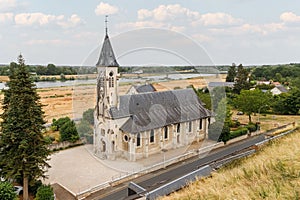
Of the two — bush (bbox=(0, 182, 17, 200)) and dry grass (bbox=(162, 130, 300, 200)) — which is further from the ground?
dry grass (bbox=(162, 130, 300, 200))

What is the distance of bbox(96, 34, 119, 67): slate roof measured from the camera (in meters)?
21.8

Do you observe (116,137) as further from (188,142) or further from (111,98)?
(188,142)

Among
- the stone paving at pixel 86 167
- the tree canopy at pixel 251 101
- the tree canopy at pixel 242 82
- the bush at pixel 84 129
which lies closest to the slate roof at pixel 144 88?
the bush at pixel 84 129

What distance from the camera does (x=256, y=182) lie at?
712cm

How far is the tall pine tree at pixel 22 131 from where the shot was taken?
1570cm

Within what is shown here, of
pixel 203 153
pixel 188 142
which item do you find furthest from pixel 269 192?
pixel 188 142

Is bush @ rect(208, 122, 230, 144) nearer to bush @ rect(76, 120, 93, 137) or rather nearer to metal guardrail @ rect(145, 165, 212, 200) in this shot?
bush @ rect(76, 120, 93, 137)

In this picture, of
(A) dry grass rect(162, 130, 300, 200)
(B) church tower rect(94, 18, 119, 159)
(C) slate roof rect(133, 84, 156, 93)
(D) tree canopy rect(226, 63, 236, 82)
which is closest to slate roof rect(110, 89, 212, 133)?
(B) church tower rect(94, 18, 119, 159)

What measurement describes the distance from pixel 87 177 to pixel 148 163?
5.40 metres

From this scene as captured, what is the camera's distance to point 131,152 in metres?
22.5

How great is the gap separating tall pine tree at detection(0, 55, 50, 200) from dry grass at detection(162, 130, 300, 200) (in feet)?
38.9

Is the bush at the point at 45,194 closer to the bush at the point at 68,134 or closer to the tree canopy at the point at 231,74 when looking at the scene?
the bush at the point at 68,134

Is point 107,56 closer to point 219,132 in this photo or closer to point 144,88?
point 219,132

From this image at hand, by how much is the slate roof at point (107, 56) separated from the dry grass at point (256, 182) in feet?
50.3
